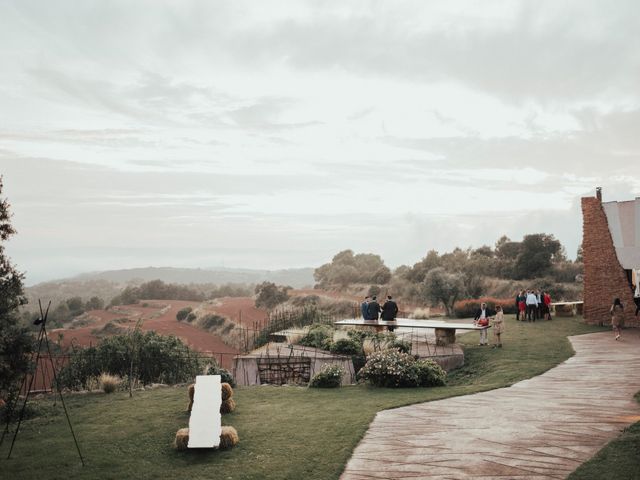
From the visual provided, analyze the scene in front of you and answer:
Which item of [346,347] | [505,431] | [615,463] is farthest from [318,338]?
[615,463]

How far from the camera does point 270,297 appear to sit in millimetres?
47188

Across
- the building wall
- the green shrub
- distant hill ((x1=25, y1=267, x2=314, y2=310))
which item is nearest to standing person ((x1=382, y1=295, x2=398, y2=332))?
the green shrub

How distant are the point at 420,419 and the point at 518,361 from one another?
676 cm

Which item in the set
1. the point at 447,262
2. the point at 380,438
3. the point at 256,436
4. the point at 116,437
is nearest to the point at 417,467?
the point at 380,438

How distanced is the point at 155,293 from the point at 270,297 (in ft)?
73.2

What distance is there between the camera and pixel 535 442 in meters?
8.02

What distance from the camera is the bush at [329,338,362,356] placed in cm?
1717

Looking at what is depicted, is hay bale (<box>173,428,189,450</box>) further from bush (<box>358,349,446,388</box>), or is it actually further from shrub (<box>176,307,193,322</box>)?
shrub (<box>176,307,193,322</box>)

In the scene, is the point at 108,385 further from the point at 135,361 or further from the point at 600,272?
the point at 600,272

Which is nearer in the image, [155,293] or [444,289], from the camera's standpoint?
[444,289]

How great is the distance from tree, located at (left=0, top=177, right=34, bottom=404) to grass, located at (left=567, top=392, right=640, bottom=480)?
803cm

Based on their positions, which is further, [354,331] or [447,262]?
[447,262]

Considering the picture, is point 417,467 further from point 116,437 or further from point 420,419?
point 116,437

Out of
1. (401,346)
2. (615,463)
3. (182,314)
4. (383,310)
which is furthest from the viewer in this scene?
(182,314)
